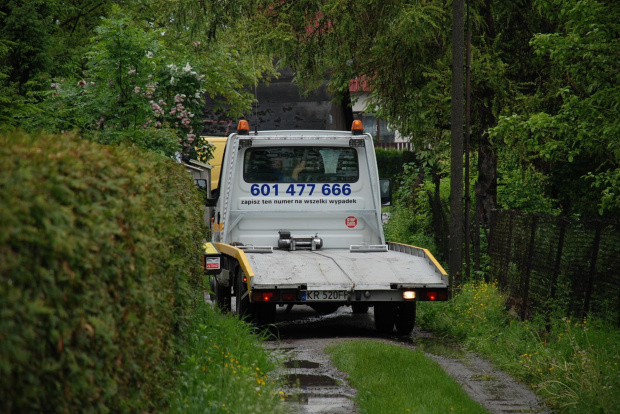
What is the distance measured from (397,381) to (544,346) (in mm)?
2255

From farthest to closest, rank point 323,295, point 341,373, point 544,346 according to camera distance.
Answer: point 323,295 → point 544,346 → point 341,373

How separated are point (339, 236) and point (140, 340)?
29.5 feet

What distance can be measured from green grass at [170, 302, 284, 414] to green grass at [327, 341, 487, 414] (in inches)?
32.9

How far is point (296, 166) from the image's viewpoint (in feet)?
45.3

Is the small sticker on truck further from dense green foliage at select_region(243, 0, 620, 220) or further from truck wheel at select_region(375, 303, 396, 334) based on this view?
dense green foliage at select_region(243, 0, 620, 220)

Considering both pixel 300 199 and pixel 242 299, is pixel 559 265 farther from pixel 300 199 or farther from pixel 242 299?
pixel 300 199

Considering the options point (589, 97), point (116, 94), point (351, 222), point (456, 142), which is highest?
point (116, 94)

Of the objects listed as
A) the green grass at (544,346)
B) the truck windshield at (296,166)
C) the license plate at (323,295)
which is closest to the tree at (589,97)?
the green grass at (544,346)

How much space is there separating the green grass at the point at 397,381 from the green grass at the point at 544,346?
87 cm

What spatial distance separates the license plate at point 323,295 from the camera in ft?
36.1

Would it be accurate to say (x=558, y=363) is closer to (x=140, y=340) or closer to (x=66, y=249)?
(x=140, y=340)

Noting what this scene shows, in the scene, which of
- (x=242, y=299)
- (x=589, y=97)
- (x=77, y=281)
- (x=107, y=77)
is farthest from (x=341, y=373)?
(x=77, y=281)

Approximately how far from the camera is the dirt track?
8.16 metres

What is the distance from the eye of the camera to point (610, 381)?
26.1 feet
